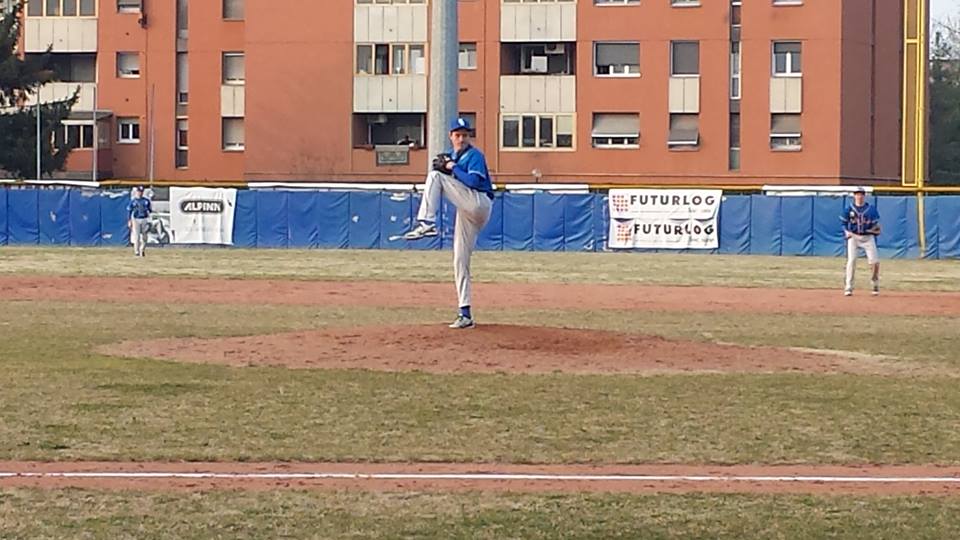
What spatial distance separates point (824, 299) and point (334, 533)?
20.4 metres

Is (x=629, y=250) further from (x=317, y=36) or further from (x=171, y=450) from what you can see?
(x=171, y=450)

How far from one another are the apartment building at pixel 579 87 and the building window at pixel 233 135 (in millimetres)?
409

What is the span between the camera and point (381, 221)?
157 feet

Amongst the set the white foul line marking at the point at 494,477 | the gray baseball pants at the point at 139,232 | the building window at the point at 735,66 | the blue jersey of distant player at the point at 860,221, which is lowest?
Result: the white foul line marking at the point at 494,477

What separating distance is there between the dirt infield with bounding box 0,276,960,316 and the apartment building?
89.8ft

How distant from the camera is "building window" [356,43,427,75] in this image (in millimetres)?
58375

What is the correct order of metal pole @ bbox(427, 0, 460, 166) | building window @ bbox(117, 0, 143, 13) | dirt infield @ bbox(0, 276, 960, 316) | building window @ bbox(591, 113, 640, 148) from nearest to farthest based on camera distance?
dirt infield @ bbox(0, 276, 960, 316) < metal pole @ bbox(427, 0, 460, 166) < building window @ bbox(591, 113, 640, 148) < building window @ bbox(117, 0, 143, 13)

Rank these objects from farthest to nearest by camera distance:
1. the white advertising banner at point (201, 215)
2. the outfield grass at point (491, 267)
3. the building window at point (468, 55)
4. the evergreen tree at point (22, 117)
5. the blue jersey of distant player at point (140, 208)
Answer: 1. the evergreen tree at point (22, 117)
2. the building window at point (468, 55)
3. the white advertising banner at point (201, 215)
4. the blue jersey of distant player at point (140, 208)
5. the outfield grass at point (491, 267)

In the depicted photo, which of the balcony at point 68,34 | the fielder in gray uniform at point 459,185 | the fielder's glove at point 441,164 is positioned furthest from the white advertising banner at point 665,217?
the fielder's glove at point 441,164

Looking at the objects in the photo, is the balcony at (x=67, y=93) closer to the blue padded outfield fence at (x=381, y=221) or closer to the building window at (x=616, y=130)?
the blue padded outfield fence at (x=381, y=221)

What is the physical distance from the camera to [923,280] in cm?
3328

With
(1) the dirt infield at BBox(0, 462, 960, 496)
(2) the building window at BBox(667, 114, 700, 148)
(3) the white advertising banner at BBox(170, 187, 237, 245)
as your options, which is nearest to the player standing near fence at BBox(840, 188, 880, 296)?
(1) the dirt infield at BBox(0, 462, 960, 496)

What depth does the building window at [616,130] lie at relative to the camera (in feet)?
186

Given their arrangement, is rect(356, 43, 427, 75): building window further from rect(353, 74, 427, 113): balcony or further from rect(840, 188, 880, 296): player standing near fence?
rect(840, 188, 880, 296): player standing near fence
